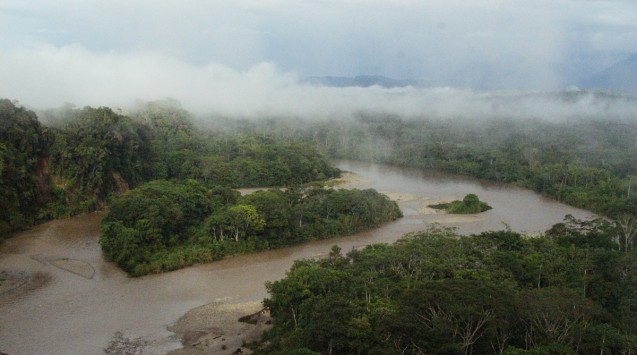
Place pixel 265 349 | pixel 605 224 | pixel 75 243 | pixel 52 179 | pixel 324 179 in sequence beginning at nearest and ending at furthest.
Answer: pixel 265 349, pixel 605 224, pixel 75 243, pixel 52 179, pixel 324 179

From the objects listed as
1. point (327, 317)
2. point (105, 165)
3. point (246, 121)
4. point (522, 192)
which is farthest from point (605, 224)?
point (246, 121)

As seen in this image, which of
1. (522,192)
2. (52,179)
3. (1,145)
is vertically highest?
(1,145)

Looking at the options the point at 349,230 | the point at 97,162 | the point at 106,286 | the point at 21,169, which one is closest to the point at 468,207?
the point at 349,230

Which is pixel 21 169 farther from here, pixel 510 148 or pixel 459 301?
pixel 510 148

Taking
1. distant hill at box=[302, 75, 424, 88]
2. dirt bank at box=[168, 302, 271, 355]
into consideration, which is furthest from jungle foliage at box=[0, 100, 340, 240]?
distant hill at box=[302, 75, 424, 88]

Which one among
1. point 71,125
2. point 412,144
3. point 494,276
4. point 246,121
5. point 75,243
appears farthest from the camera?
point 246,121

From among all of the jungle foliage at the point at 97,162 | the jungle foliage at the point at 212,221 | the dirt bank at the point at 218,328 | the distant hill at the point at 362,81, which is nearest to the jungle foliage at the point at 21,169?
the jungle foliage at the point at 97,162

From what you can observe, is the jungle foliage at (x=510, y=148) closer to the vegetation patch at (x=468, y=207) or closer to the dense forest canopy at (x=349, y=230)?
the dense forest canopy at (x=349, y=230)

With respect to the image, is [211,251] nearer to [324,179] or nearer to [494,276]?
[494,276]
